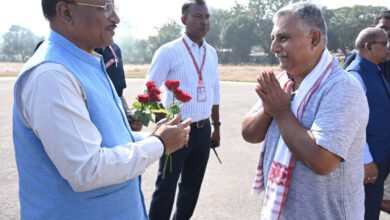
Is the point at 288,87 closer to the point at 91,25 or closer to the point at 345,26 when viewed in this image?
the point at 91,25

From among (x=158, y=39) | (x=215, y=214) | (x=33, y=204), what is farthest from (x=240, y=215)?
(x=158, y=39)

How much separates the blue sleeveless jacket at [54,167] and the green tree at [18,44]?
82.9 meters

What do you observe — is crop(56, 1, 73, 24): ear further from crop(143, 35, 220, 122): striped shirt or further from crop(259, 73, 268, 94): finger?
crop(143, 35, 220, 122): striped shirt

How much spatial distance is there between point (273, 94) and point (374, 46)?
64.6 inches

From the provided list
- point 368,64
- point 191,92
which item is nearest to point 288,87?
point 368,64

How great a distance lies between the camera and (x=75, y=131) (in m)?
1.22

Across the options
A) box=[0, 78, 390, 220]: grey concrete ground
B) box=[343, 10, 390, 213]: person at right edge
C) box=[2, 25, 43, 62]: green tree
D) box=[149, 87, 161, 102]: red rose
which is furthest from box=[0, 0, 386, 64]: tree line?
box=[149, 87, 161, 102]: red rose

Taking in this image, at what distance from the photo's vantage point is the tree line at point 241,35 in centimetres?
5959

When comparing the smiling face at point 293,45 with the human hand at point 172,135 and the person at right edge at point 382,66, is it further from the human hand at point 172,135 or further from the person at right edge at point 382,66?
the person at right edge at point 382,66

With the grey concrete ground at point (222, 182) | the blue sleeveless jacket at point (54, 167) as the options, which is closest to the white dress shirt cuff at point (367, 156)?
the grey concrete ground at point (222, 182)

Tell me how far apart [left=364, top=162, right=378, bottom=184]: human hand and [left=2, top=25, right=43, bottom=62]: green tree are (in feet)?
273

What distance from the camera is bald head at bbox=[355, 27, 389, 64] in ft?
8.82

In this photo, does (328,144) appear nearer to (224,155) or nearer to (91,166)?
(91,166)

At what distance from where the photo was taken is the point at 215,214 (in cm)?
356
